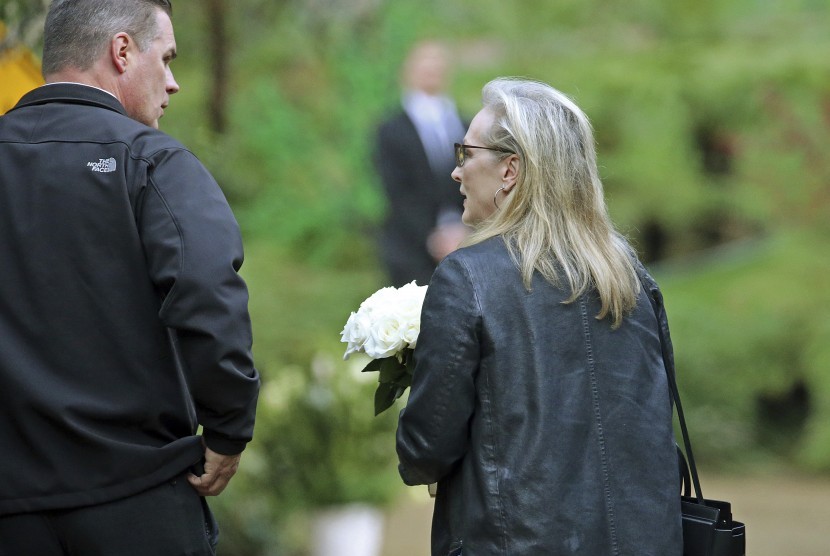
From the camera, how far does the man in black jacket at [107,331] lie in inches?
99.5

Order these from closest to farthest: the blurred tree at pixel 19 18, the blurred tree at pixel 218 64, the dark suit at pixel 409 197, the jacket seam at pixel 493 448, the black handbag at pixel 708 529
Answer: the jacket seam at pixel 493 448
the black handbag at pixel 708 529
the blurred tree at pixel 19 18
the dark suit at pixel 409 197
the blurred tree at pixel 218 64

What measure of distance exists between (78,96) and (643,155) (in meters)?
6.62

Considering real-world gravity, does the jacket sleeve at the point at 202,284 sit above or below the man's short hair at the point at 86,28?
below

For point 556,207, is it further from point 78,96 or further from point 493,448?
point 78,96

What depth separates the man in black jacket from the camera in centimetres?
253

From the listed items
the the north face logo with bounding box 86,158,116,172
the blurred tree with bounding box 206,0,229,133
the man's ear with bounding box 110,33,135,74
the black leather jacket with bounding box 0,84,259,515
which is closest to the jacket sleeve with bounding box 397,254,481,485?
the black leather jacket with bounding box 0,84,259,515

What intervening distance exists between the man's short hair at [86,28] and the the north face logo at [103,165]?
27 centimetres

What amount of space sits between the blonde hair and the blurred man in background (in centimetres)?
357

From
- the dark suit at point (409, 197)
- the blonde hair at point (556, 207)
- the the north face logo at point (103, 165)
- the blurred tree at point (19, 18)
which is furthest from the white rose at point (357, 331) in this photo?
the dark suit at point (409, 197)

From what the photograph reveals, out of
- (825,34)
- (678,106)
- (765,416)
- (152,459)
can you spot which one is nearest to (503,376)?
(152,459)

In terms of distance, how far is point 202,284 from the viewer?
2494 mm

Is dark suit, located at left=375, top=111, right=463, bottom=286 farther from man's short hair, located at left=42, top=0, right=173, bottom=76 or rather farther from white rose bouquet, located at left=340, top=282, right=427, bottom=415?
man's short hair, located at left=42, top=0, right=173, bottom=76

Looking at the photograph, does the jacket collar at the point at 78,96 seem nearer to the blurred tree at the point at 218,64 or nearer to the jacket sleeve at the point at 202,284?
the jacket sleeve at the point at 202,284

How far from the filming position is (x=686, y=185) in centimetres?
882
